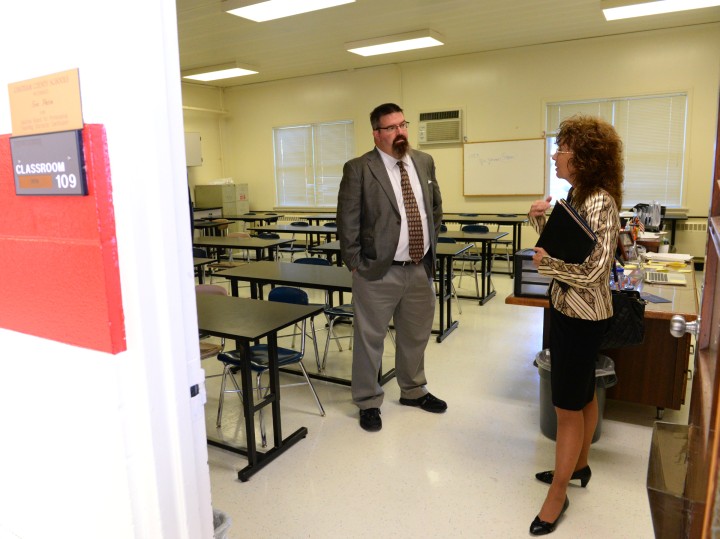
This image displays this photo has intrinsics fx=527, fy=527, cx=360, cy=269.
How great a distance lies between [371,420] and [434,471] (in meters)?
0.55

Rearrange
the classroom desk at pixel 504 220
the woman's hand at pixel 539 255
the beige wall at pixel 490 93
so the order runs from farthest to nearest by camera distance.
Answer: the classroom desk at pixel 504 220 → the beige wall at pixel 490 93 → the woman's hand at pixel 539 255

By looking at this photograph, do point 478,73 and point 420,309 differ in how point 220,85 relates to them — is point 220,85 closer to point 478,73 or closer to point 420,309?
point 478,73

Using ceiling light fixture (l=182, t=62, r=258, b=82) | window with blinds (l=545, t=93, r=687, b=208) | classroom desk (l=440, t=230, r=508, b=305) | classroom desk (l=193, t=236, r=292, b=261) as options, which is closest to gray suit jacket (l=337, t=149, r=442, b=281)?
classroom desk (l=193, t=236, r=292, b=261)

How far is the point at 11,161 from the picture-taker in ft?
3.71

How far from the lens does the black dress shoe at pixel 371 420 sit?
306 cm

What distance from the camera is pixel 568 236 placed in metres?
1.96

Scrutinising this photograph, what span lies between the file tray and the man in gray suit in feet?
1.64

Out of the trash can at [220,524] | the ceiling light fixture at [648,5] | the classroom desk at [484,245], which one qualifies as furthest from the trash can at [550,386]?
the ceiling light fixture at [648,5]

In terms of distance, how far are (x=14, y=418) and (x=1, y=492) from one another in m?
0.28

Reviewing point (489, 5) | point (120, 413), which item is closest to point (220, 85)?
point (489, 5)

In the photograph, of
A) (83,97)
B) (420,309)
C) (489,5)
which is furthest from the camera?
(489,5)

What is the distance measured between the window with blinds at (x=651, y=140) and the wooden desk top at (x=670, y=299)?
4.20 metres

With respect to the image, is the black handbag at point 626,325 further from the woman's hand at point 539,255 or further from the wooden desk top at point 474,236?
the wooden desk top at point 474,236

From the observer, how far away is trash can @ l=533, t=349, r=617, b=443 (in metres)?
2.69
